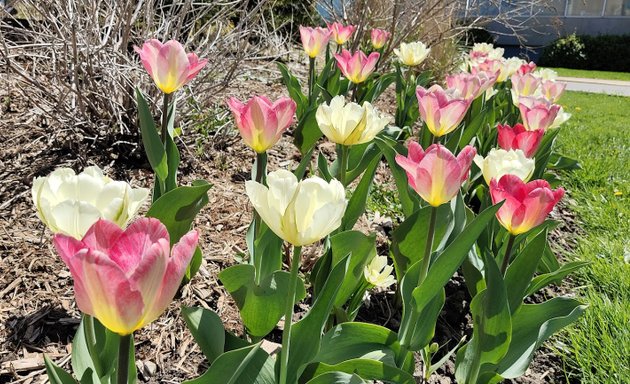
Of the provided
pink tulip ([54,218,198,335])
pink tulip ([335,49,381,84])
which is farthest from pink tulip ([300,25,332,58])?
pink tulip ([54,218,198,335])

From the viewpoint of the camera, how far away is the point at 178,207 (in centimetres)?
148

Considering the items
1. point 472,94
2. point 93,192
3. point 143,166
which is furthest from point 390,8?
point 93,192

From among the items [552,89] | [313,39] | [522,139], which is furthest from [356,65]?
[522,139]

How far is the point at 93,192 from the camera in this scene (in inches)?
39.9

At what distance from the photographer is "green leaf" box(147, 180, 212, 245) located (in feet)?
4.70

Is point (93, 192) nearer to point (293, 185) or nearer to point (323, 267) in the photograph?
point (293, 185)

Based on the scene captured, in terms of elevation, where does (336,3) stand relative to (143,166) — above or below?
above

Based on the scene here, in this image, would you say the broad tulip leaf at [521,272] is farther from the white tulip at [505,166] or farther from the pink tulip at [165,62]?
the pink tulip at [165,62]

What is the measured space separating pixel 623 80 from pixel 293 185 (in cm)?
1940

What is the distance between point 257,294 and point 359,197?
563 millimetres

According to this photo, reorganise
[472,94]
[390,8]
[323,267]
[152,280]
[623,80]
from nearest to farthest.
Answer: [152,280] < [323,267] < [472,94] < [390,8] < [623,80]

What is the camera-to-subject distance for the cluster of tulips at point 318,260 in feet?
2.45

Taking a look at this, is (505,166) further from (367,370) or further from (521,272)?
(367,370)

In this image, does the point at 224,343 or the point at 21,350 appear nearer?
the point at 224,343
